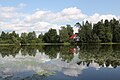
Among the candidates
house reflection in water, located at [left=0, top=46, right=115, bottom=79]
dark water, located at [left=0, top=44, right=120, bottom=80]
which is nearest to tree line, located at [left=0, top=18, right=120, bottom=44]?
dark water, located at [left=0, top=44, right=120, bottom=80]

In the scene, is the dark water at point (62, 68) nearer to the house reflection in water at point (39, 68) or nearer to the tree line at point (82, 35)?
the house reflection in water at point (39, 68)

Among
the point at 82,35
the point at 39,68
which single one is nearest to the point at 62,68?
the point at 39,68

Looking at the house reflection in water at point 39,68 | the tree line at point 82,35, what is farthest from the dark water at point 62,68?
the tree line at point 82,35

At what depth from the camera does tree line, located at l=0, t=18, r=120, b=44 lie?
110869 millimetres

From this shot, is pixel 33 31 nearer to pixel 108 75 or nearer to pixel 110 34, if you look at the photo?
pixel 110 34

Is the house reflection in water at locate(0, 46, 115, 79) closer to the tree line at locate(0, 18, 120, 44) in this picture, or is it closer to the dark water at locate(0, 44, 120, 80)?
the dark water at locate(0, 44, 120, 80)

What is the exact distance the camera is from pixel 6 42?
133 m

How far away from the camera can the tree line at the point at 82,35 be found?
111 meters

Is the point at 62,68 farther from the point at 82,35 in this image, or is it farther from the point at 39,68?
the point at 82,35

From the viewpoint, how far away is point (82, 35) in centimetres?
11388

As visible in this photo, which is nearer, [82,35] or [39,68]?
[39,68]

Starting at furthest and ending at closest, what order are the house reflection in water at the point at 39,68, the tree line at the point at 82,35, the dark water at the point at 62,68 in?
the tree line at the point at 82,35
the house reflection in water at the point at 39,68
the dark water at the point at 62,68

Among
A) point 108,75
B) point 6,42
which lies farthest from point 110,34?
point 108,75

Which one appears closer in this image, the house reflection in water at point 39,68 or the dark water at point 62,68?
the dark water at point 62,68
